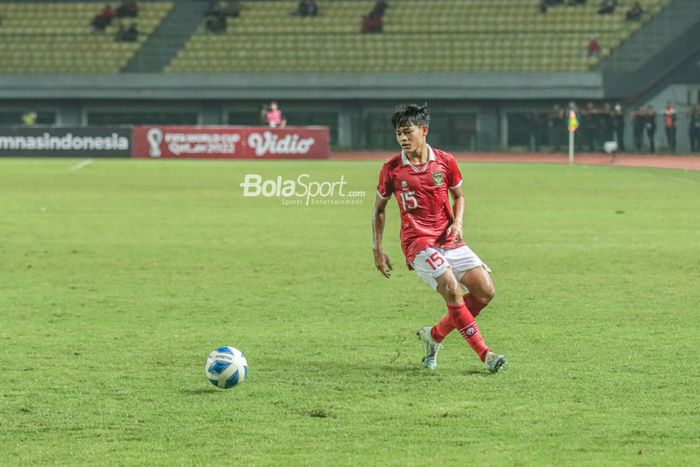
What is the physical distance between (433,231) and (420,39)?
46822 millimetres

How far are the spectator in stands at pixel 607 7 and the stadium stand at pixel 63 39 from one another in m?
21.0

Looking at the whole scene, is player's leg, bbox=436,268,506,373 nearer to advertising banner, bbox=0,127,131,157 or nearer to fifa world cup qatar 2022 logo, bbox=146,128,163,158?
fifa world cup qatar 2022 logo, bbox=146,128,163,158

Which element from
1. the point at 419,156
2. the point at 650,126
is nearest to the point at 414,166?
the point at 419,156

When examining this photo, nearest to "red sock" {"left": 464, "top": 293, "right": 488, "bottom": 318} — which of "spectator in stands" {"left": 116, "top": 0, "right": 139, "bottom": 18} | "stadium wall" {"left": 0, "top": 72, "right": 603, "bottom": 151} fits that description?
"stadium wall" {"left": 0, "top": 72, "right": 603, "bottom": 151}

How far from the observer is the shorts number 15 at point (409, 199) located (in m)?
8.51

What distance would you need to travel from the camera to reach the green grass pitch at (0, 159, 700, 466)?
6.42 meters

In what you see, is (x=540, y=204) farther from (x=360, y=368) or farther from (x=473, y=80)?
(x=473, y=80)

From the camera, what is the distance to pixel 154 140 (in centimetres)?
4684

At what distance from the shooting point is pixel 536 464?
596 centimetres

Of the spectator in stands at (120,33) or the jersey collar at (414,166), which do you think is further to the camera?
the spectator in stands at (120,33)

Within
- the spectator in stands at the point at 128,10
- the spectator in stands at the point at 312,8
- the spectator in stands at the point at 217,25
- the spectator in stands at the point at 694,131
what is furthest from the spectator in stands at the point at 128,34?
the spectator in stands at the point at 694,131

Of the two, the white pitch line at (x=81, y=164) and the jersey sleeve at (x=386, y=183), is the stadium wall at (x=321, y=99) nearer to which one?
the white pitch line at (x=81, y=164)

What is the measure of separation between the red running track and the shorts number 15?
110 feet

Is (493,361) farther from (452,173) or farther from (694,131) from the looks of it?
(694,131)
